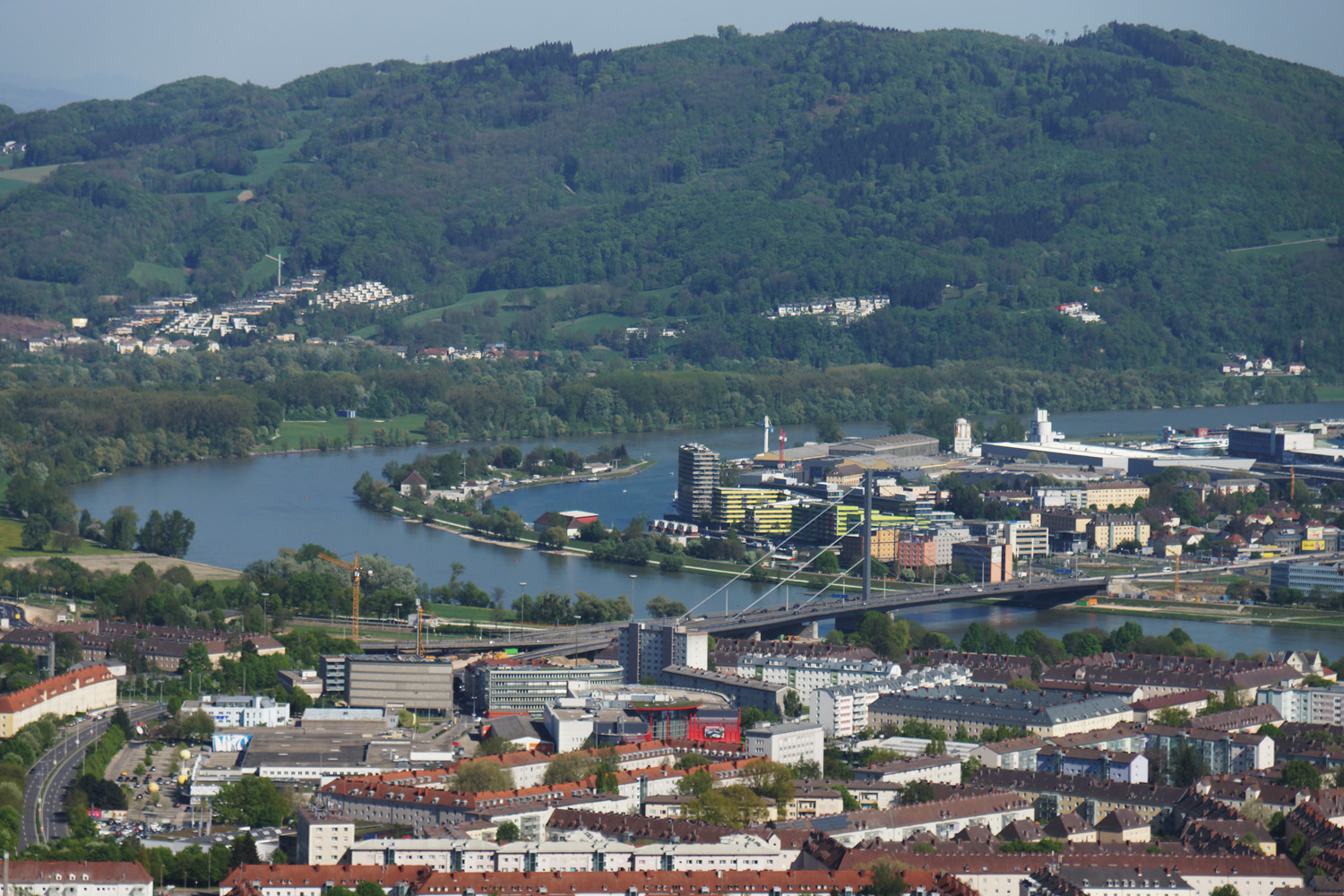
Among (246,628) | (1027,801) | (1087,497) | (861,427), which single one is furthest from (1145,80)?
(1027,801)

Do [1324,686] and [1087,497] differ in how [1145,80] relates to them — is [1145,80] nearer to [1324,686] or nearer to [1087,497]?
[1087,497]

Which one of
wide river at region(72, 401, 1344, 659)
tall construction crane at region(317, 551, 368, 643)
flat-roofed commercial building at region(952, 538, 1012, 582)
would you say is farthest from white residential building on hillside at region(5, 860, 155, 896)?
flat-roofed commercial building at region(952, 538, 1012, 582)

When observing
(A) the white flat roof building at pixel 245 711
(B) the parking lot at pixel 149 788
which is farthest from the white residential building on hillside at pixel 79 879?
(A) the white flat roof building at pixel 245 711

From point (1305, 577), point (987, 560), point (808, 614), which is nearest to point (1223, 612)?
point (1305, 577)

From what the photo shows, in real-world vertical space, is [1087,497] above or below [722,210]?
below

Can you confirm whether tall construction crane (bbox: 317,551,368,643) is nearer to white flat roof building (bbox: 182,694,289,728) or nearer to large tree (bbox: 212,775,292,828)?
white flat roof building (bbox: 182,694,289,728)

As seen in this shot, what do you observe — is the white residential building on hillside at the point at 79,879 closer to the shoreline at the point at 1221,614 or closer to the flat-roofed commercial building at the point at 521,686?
the flat-roofed commercial building at the point at 521,686

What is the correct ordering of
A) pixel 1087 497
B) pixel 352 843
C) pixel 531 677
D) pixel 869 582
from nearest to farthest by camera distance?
pixel 352 843
pixel 531 677
pixel 869 582
pixel 1087 497
